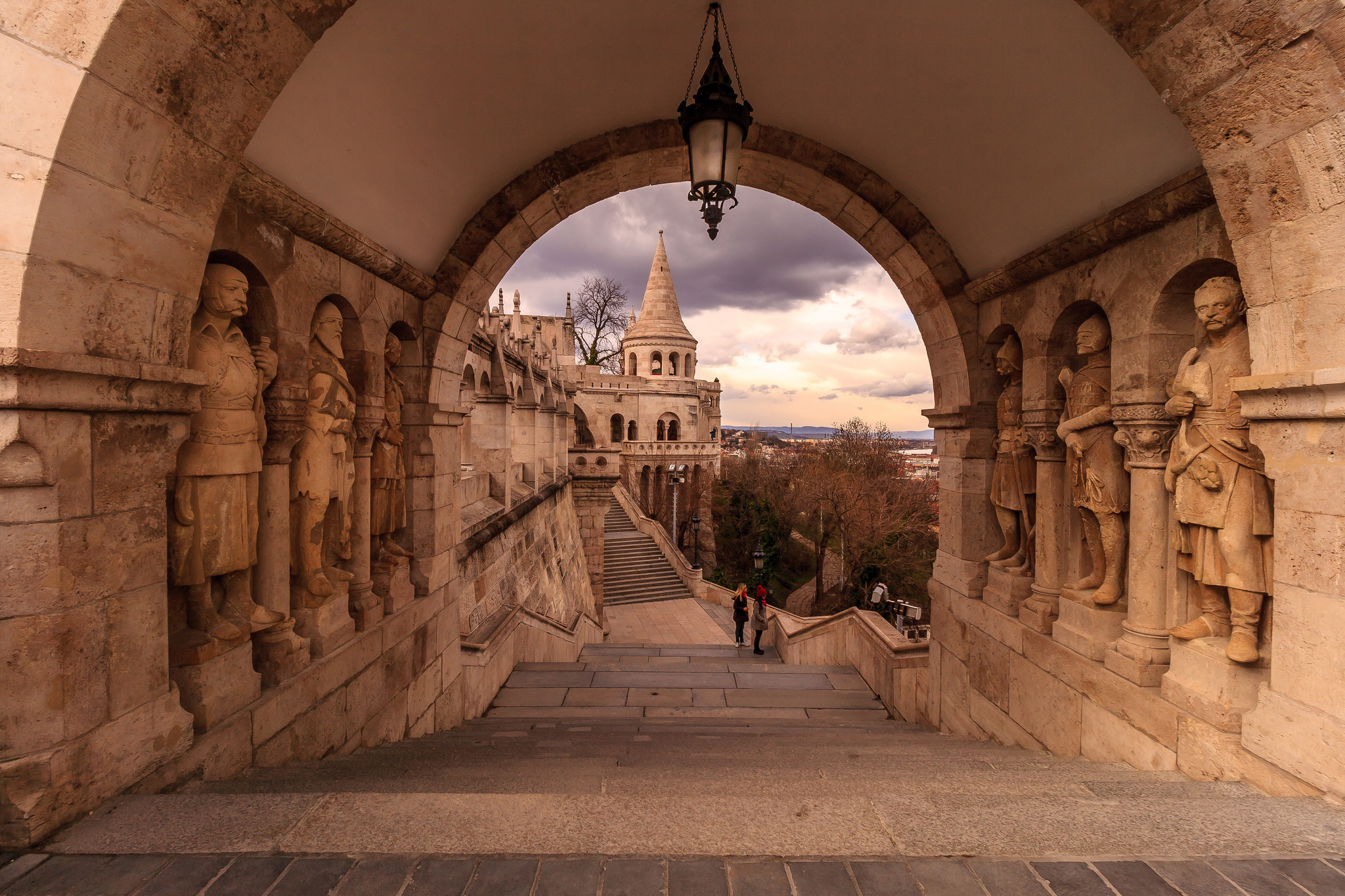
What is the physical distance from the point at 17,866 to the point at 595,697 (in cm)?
428

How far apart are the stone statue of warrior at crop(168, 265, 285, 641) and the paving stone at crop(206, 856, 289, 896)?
50.9 inches

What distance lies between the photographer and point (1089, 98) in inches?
119

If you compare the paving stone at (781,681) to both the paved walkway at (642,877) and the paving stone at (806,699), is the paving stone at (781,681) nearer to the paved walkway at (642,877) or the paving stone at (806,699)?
the paving stone at (806,699)

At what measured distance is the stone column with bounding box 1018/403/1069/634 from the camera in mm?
3764

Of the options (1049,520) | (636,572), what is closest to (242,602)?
(1049,520)

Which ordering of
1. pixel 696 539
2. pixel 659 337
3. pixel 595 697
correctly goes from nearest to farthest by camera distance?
pixel 595 697 < pixel 696 539 < pixel 659 337

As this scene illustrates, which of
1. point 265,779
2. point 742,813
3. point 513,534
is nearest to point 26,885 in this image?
point 265,779

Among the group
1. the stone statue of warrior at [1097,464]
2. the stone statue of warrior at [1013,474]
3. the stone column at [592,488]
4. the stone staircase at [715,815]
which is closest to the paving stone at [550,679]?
the stone staircase at [715,815]

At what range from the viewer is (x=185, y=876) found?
1491mm

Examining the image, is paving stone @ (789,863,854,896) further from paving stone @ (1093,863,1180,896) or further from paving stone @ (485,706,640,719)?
paving stone @ (485,706,640,719)

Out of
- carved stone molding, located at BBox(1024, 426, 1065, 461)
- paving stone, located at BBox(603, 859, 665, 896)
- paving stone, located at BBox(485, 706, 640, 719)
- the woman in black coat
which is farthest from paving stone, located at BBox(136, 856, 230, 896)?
the woman in black coat

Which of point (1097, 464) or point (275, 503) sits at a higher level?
point (1097, 464)

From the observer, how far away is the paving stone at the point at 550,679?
5.93 metres

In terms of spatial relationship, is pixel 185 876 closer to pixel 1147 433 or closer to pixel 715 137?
pixel 715 137
